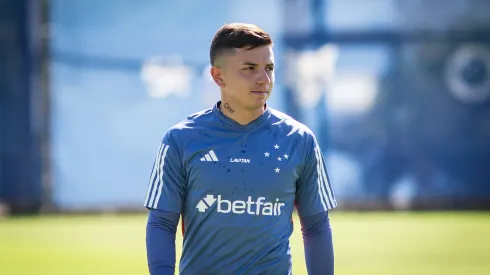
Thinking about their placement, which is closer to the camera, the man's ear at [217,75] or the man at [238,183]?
the man at [238,183]

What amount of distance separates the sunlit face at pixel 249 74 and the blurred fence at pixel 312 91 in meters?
13.5

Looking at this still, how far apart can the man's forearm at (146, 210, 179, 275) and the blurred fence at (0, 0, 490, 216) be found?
13.5 m

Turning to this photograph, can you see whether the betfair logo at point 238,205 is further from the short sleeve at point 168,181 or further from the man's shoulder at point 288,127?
the man's shoulder at point 288,127

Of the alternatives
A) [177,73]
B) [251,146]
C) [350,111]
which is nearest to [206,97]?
[177,73]

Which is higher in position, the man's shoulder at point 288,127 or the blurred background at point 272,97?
the man's shoulder at point 288,127

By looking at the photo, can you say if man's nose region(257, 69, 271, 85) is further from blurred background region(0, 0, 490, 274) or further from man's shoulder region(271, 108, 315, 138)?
blurred background region(0, 0, 490, 274)

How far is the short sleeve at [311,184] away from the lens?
4.13 meters

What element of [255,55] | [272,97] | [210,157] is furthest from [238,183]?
[272,97]

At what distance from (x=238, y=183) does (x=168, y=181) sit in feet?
0.95

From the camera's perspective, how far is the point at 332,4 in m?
17.9

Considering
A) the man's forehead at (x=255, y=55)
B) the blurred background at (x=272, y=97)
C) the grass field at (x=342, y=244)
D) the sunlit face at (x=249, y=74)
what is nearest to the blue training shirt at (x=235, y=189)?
the sunlit face at (x=249, y=74)

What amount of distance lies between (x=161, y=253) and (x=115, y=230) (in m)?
10.7

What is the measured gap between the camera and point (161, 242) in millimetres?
Answer: 3990

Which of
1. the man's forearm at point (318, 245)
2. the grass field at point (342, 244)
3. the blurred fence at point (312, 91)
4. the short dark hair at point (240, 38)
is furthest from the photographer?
the blurred fence at point (312, 91)
